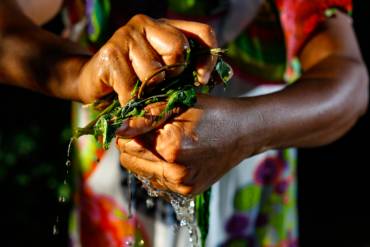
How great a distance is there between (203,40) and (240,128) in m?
0.16

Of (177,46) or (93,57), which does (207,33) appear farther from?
(93,57)

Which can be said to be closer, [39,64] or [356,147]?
[39,64]

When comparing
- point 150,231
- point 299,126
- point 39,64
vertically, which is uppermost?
point 39,64

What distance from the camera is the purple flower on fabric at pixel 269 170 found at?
1703 mm

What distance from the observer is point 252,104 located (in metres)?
1.07

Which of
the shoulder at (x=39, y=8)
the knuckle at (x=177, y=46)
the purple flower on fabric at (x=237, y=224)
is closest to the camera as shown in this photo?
the knuckle at (x=177, y=46)

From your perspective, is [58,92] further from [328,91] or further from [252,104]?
[328,91]

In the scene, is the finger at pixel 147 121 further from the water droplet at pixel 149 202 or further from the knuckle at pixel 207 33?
the water droplet at pixel 149 202

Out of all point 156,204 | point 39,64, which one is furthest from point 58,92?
point 156,204

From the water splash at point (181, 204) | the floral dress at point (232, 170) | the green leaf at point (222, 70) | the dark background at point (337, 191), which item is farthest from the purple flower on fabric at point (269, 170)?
the dark background at point (337, 191)

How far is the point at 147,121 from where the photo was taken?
0.92 metres

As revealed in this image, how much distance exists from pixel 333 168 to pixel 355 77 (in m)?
1.96

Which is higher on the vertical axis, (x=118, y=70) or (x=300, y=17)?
(x=300, y=17)

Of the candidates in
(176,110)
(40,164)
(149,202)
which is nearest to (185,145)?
(176,110)
